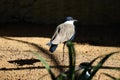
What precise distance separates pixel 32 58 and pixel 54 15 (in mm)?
3938

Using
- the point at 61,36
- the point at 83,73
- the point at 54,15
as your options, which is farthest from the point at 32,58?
the point at 83,73

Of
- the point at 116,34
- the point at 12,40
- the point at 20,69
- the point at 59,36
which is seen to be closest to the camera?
the point at 20,69

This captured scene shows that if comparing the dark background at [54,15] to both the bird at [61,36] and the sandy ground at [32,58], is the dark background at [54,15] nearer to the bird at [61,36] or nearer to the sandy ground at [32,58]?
the sandy ground at [32,58]

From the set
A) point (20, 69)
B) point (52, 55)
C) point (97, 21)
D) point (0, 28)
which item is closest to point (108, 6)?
point (97, 21)

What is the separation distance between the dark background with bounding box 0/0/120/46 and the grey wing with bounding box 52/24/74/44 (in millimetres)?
2704

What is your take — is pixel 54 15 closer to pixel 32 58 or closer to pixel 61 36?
pixel 61 36

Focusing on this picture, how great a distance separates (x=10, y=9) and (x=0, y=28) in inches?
29.3

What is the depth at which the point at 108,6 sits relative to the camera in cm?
1146

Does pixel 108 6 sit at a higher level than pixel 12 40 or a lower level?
higher

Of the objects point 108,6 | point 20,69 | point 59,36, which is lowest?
point 20,69

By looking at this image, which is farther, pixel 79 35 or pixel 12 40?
pixel 79 35

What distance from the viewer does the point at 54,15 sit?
38.0 ft

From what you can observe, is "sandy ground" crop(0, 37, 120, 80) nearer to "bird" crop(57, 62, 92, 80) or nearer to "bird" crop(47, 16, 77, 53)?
"bird" crop(47, 16, 77, 53)

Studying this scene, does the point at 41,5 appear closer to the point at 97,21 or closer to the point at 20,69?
the point at 97,21
